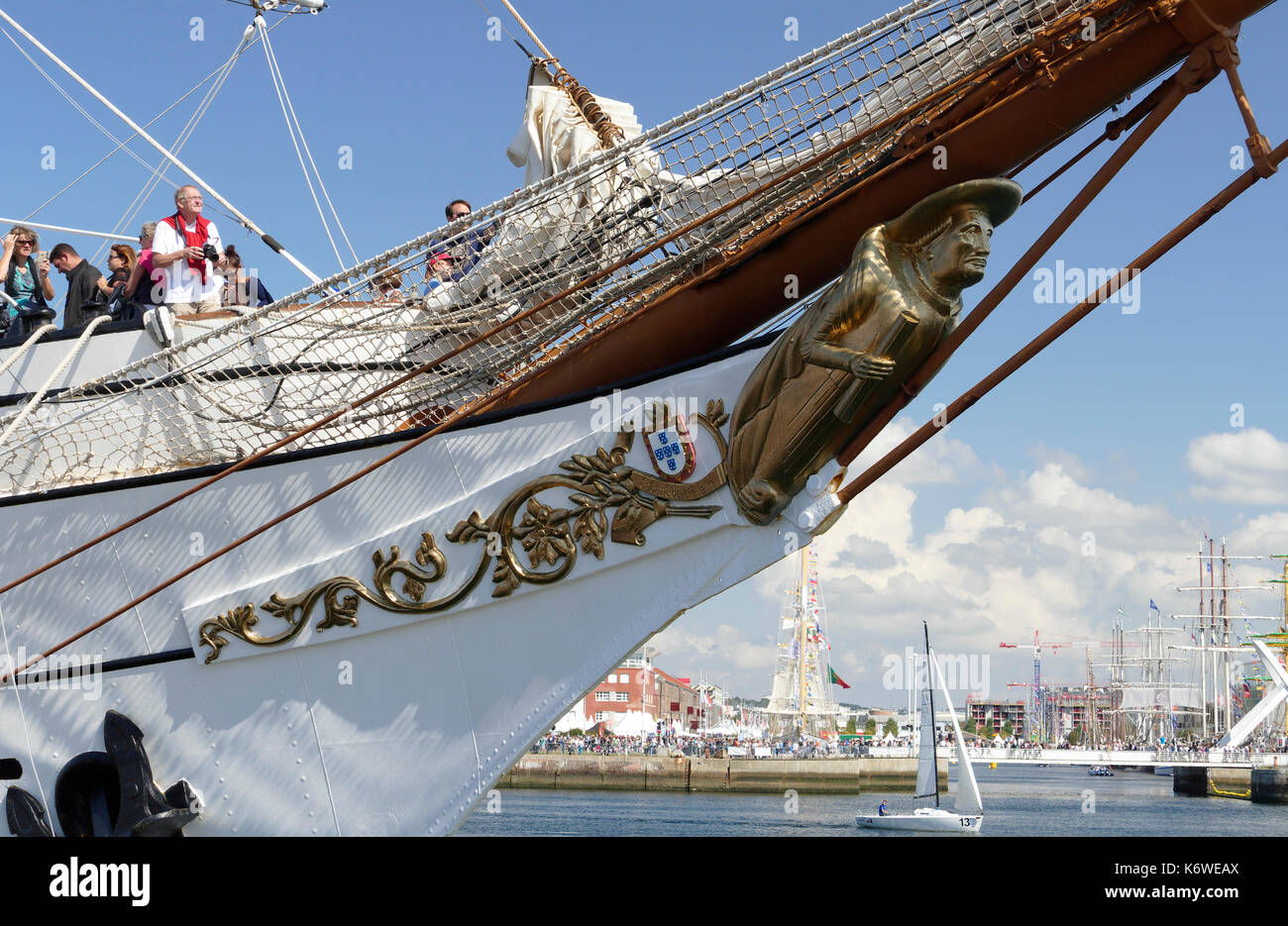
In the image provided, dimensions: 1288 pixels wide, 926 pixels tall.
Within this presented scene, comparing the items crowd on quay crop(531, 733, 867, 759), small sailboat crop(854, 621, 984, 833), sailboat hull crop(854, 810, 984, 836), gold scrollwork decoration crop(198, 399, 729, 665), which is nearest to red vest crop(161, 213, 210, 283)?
gold scrollwork decoration crop(198, 399, 729, 665)

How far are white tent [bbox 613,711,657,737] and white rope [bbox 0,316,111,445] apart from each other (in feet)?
184

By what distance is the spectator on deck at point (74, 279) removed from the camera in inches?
255

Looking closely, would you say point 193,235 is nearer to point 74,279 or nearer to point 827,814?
point 74,279

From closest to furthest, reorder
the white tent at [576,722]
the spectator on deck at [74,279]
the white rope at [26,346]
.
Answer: the white rope at [26,346]
the spectator on deck at [74,279]
the white tent at [576,722]

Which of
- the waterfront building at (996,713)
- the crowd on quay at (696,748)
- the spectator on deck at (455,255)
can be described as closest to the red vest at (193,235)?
the spectator on deck at (455,255)

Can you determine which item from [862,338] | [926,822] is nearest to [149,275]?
[862,338]

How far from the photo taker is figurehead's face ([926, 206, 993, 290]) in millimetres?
4129

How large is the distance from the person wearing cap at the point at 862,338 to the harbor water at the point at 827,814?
67.1 feet

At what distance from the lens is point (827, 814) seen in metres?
34.8

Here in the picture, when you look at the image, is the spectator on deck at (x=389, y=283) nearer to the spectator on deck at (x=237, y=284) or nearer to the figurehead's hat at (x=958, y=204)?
the spectator on deck at (x=237, y=284)

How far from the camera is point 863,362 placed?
13.6 ft
